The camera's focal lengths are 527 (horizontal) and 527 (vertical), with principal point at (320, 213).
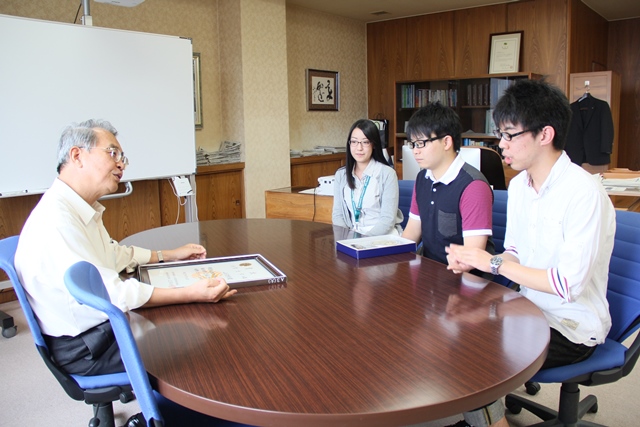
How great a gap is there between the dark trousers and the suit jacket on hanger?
16.7ft

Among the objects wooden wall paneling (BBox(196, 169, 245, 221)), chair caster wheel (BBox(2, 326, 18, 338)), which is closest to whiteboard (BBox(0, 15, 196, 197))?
wooden wall paneling (BBox(196, 169, 245, 221))

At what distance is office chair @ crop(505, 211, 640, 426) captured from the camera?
1543 millimetres

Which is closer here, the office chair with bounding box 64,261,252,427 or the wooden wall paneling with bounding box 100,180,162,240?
the office chair with bounding box 64,261,252,427

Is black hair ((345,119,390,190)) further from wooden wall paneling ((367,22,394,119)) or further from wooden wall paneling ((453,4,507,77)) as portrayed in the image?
wooden wall paneling ((367,22,394,119))

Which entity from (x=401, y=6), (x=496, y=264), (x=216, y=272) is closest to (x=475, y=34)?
(x=401, y=6)

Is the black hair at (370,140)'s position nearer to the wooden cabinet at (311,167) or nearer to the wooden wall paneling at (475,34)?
the wooden cabinet at (311,167)

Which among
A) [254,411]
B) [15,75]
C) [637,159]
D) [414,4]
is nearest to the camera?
[254,411]

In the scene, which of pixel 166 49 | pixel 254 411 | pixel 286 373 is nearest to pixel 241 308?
pixel 286 373

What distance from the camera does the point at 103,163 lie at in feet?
5.31

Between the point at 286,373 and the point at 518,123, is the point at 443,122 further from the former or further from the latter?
the point at 286,373

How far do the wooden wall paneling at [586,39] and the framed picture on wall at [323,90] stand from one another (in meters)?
2.66

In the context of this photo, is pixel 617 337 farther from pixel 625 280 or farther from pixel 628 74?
pixel 628 74

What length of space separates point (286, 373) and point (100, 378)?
29.4 inches

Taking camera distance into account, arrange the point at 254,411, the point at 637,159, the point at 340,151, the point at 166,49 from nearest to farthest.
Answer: the point at 254,411 → the point at 166,49 → the point at 340,151 → the point at 637,159
